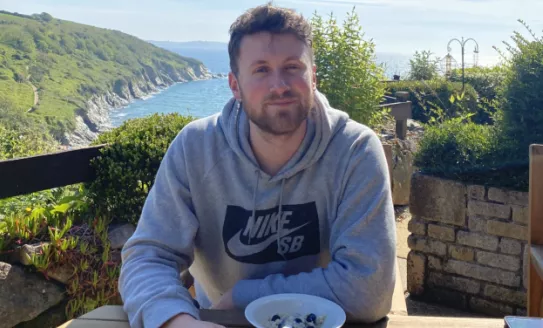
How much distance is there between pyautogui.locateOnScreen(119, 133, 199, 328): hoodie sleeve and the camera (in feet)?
4.32

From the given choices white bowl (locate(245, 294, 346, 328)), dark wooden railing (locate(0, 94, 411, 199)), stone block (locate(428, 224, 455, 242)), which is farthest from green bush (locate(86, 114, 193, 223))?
white bowl (locate(245, 294, 346, 328))

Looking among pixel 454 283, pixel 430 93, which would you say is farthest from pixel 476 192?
pixel 430 93

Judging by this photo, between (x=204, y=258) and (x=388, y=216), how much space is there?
592 millimetres

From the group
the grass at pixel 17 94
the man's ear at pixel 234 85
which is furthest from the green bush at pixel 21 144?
the grass at pixel 17 94

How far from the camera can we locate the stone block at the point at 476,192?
322 centimetres

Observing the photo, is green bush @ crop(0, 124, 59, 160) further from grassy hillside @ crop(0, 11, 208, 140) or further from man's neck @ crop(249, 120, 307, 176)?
grassy hillside @ crop(0, 11, 208, 140)

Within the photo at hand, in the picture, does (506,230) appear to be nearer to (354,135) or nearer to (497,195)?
(497,195)

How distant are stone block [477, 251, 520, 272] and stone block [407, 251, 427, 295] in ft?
1.17

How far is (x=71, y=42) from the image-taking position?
18.0 metres

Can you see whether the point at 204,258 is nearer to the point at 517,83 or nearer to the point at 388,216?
the point at 388,216

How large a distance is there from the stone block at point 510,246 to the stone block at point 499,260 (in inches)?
1.2

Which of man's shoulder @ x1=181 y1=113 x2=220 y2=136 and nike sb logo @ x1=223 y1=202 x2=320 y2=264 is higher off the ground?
man's shoulder @ x1=181 y1=113 x2=220 y2=136

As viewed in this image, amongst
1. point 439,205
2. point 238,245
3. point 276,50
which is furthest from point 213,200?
point 439,205

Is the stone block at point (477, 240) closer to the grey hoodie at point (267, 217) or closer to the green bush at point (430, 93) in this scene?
the grey hoodie at point (267, 217)
